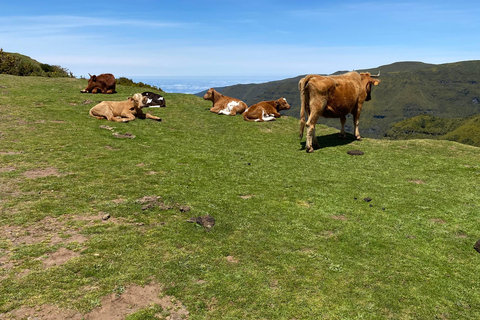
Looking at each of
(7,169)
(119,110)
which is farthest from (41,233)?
(119,110)

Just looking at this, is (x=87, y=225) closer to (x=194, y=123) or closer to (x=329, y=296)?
(x=329, y=296)

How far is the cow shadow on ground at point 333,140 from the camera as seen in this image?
44.3ft

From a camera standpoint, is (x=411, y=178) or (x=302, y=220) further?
(x=411, y=178)

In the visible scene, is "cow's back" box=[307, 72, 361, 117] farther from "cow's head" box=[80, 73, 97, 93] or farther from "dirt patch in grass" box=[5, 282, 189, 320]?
"cow's head" box=[80, 73, 97, 93]

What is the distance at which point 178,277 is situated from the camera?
437 cm

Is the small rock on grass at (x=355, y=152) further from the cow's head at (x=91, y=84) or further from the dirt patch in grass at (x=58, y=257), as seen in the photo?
the cow's head at (x=91, y=84)

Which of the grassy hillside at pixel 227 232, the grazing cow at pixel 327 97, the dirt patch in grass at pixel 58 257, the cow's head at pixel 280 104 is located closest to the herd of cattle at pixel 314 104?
the grazing cow at pixel 327 97

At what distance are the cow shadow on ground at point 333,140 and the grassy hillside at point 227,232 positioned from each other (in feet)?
6.53

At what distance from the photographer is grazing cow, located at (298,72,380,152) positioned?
40.5 feet

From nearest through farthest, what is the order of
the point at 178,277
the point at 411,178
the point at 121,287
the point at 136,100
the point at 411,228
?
the point at 121,287
the point at 178,277
the point at 411,228
the point at 411,178
the point at 136,100

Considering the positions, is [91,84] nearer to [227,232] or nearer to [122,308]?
[227,232]

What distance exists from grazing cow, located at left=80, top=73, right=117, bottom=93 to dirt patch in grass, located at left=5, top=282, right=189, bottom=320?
18868 mm

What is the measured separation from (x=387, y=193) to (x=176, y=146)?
7.66 meters

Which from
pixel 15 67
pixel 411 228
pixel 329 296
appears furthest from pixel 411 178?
pixel 15 67
